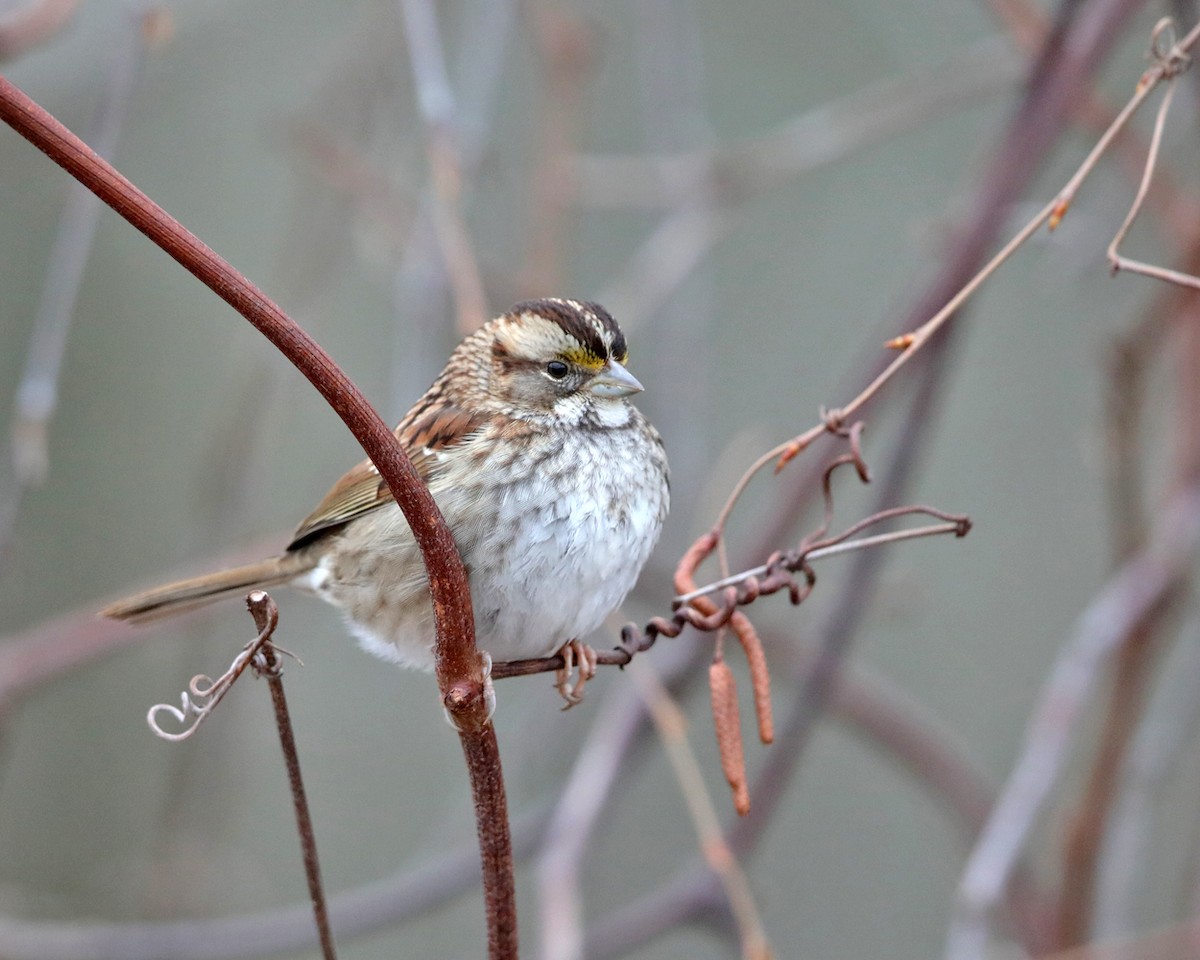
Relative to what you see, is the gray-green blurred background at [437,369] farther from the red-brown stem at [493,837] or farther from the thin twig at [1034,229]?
the red-brown stem at [493,837]

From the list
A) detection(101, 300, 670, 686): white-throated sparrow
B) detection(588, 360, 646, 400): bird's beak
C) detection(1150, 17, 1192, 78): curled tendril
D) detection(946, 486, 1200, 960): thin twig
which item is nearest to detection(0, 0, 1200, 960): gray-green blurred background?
detection(946, 486, 1200, 960): thin twig

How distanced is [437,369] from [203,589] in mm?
1488

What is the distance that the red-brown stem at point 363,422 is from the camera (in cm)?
115

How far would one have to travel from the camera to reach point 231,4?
161 inches

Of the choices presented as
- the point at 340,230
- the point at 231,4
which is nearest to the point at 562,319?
the point at 340,230

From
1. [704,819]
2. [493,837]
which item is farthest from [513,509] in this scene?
[493,837]

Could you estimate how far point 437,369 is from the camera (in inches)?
161

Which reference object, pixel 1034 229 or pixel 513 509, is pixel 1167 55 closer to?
pixel 1034 229

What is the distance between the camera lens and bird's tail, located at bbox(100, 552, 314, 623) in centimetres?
264

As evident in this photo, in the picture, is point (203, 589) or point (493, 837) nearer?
point (493, 837)

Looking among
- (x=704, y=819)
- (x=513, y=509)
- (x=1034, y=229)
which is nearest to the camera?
(x=1034, y=229)

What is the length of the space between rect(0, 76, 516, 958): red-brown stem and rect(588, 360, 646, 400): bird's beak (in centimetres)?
116

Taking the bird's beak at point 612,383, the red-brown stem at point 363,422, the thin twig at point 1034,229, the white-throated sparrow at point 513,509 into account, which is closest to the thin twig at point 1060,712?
the white-throated sparrow at point 513,509

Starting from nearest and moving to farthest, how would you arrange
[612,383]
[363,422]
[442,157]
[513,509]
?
[363,422], [513,509], [612,383], [442,157]
